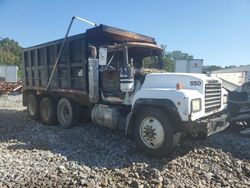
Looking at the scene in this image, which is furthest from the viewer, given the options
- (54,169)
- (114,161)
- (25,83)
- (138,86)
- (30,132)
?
(25,83)

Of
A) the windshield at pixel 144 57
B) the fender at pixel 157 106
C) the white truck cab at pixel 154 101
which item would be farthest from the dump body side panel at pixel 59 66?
the fender at pixel 157 106

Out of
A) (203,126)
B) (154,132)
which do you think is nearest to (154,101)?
(154,132)

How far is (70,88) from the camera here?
8570 mm

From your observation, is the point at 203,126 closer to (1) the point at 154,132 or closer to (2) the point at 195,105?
(2) the point at 195,105

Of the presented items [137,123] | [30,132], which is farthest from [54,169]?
[30,132]

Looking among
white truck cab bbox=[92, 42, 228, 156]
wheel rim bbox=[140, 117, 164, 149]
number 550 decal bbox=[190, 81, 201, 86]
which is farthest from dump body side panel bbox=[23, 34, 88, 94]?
number 550 decal bbox=[190, 81, 201, 86]

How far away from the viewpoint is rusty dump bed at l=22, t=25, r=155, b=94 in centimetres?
779

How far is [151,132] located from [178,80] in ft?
4.09

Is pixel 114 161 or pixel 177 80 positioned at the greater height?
pixel 177 80

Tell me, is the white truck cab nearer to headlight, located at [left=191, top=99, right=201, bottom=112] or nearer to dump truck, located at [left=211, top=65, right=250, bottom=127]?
headlight, located at [left=191, top=99, right=201, bottom=112]

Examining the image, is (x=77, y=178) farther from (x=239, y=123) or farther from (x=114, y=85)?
(x=239, y=123)

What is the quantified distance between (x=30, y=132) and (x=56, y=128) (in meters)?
0.85

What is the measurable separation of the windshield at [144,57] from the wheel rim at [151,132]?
1649 mm

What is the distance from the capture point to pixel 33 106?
422 inches
